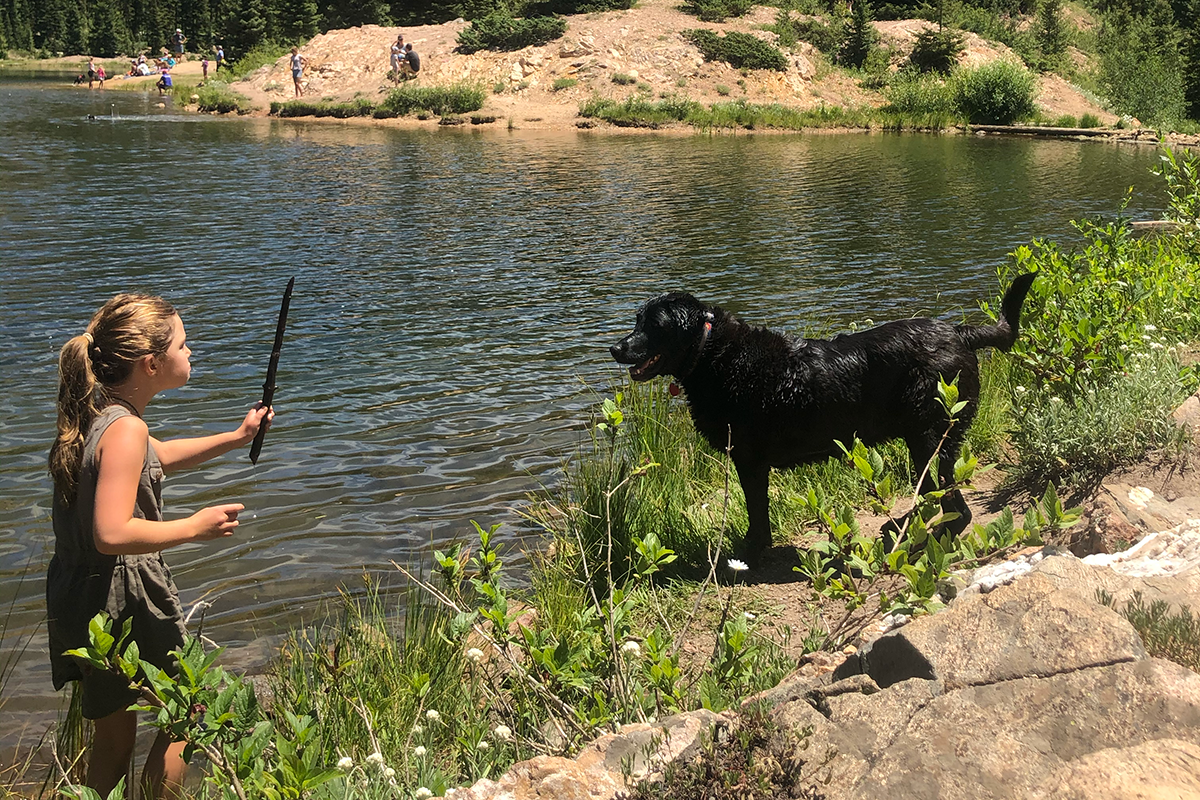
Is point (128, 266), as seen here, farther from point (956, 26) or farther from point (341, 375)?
point (956, 26)

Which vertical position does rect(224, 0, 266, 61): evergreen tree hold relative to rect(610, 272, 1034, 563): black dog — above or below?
above

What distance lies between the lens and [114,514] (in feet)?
10.5

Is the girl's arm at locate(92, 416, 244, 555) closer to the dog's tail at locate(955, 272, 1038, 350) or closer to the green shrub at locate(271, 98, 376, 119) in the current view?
the dog's tail at locate(955, 272, 1038, 350)

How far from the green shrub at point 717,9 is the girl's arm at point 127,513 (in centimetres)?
4640

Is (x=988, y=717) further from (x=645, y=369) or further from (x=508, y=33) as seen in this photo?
(x=508, y=33)

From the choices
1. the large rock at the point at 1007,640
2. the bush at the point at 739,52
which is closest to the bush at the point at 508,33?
the bush at the point at 739,52

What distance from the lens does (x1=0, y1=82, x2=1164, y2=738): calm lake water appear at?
6754mm

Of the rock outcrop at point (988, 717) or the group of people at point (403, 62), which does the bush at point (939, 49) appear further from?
the rock outcrop at point (988, 717)

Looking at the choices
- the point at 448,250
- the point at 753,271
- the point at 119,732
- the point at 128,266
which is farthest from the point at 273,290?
the point at 119,732

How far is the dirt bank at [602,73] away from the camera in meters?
40.7

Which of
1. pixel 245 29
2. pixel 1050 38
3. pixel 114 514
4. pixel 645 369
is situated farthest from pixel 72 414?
pixel 245 29

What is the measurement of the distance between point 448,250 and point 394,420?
7.77m

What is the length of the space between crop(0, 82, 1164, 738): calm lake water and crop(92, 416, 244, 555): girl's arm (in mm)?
2111

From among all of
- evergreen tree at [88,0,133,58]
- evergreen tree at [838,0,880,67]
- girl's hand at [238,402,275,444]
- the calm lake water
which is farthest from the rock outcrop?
evergreen tree at [88,0,133,58]
